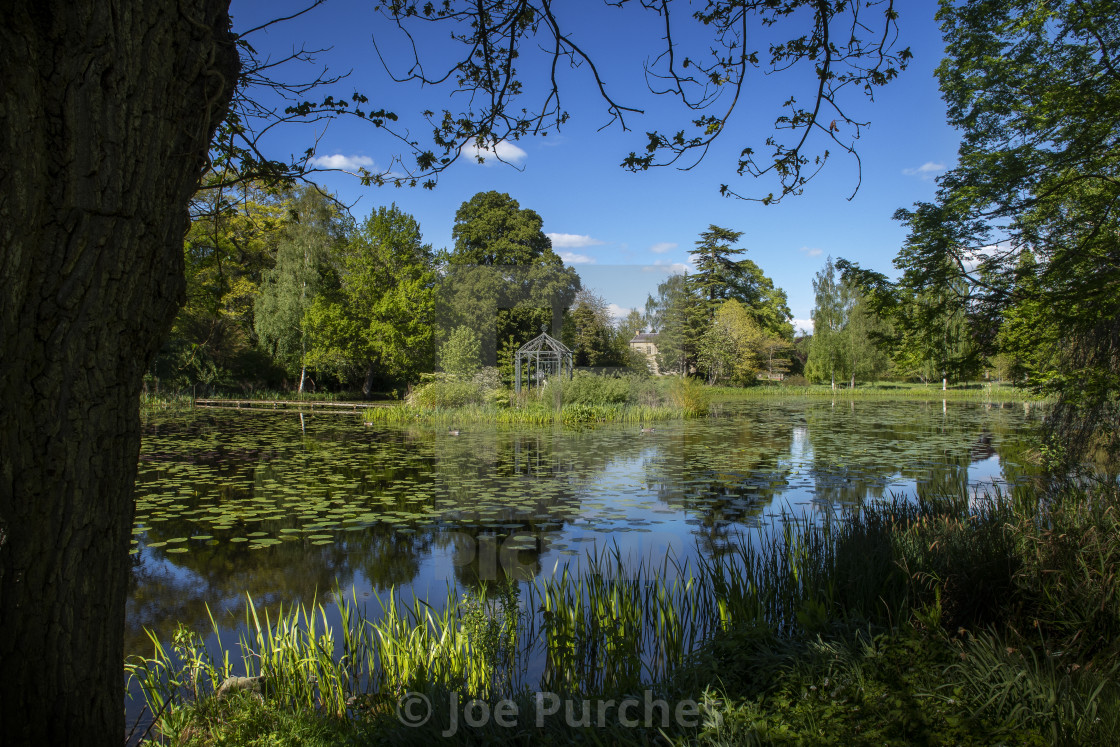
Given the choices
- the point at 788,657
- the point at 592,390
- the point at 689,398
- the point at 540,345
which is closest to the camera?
the point at 788,657

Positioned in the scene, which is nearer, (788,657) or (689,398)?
(788,657)

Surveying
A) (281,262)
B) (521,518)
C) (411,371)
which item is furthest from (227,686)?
(281,262)

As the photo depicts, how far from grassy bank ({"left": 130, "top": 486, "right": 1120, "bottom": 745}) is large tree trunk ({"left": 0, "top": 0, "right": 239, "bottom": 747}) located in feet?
2.73

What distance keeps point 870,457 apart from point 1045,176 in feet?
17.1

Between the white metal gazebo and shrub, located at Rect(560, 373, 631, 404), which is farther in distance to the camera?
the white metal gazebo

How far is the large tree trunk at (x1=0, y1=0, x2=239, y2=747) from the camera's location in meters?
1.28

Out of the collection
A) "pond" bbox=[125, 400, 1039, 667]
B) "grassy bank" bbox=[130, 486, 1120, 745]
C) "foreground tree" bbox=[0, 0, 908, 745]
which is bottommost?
"pond" bbox=[125, 400, 1039, 667]

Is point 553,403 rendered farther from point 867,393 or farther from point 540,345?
point 867,393

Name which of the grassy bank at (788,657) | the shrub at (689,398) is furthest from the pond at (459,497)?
the shrub at (689,398)

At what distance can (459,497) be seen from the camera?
6.86 meters

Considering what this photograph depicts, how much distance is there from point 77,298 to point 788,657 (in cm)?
247

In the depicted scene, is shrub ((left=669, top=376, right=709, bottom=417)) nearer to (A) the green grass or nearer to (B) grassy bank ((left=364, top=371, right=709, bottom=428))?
(B) grassy bank ((left=364, top=371, right=709, bottom=428))

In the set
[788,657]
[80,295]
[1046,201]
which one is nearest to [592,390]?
[1046,201]

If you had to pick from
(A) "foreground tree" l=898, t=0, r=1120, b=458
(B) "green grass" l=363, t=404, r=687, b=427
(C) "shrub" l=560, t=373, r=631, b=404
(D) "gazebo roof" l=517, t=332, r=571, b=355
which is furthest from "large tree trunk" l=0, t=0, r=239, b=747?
(D) "gazebo roof" l=517, t=332, r=571, b=355
